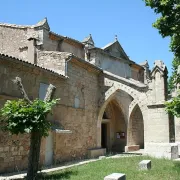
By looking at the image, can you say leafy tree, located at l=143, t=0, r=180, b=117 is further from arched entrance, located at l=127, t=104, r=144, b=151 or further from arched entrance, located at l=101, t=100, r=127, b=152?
arched entrance, located at l=101, t=100, r=127, b=152

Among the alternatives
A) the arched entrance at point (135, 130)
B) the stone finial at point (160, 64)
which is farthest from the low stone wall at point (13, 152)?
the arched entrance at point (135, 130)

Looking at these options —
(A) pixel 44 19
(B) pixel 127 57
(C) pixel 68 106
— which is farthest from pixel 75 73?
(B) pixel 127 57

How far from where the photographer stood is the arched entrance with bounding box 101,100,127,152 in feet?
64.1

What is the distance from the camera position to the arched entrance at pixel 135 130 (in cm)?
1911

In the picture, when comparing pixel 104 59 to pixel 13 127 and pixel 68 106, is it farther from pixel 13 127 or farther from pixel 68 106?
pixel 13 127

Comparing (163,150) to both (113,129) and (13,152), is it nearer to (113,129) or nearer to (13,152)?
(113,129)

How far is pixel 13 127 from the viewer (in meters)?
8.39

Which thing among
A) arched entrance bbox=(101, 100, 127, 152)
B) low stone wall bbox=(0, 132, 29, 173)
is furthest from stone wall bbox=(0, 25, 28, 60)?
arched entrance bbox=(101, 100, 127, 152)

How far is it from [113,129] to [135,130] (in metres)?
1.67

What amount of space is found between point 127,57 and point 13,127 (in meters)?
17.2

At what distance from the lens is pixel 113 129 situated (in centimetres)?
2011

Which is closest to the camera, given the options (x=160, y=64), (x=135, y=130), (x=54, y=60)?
(x=54, y=60)

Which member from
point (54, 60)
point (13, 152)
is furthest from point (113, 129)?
point (13, 152)

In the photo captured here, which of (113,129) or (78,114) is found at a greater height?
(78,114)
